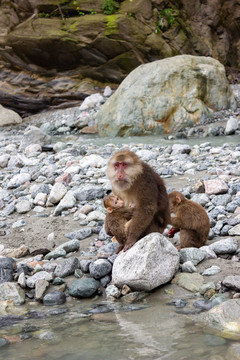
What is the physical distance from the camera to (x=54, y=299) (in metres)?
3.88

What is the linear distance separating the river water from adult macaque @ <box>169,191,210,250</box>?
2.83ft

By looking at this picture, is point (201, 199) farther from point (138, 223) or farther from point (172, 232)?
point (138, 223)

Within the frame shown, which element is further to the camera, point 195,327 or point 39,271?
point 39,271

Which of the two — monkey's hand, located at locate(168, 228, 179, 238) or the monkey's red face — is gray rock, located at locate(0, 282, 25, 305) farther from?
monkey's hand, located at locate(168, 228, 179, 238)

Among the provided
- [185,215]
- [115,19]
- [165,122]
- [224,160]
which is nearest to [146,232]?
[185,215]

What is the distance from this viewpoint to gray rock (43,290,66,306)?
3.86 m

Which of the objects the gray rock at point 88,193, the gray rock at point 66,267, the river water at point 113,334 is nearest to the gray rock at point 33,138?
the gray rock at point 88,193

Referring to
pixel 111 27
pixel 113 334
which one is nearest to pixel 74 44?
pixel 111 27

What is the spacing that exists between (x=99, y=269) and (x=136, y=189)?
0.84 meters

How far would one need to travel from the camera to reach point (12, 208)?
648cm

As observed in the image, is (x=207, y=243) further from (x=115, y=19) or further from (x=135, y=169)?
(x=115, y=19)

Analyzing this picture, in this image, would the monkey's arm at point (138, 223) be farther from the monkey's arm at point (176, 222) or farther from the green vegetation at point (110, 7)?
the green vegetation at point (110, 7)

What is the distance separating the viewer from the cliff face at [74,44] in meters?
19.9

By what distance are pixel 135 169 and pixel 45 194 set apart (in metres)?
2.91
